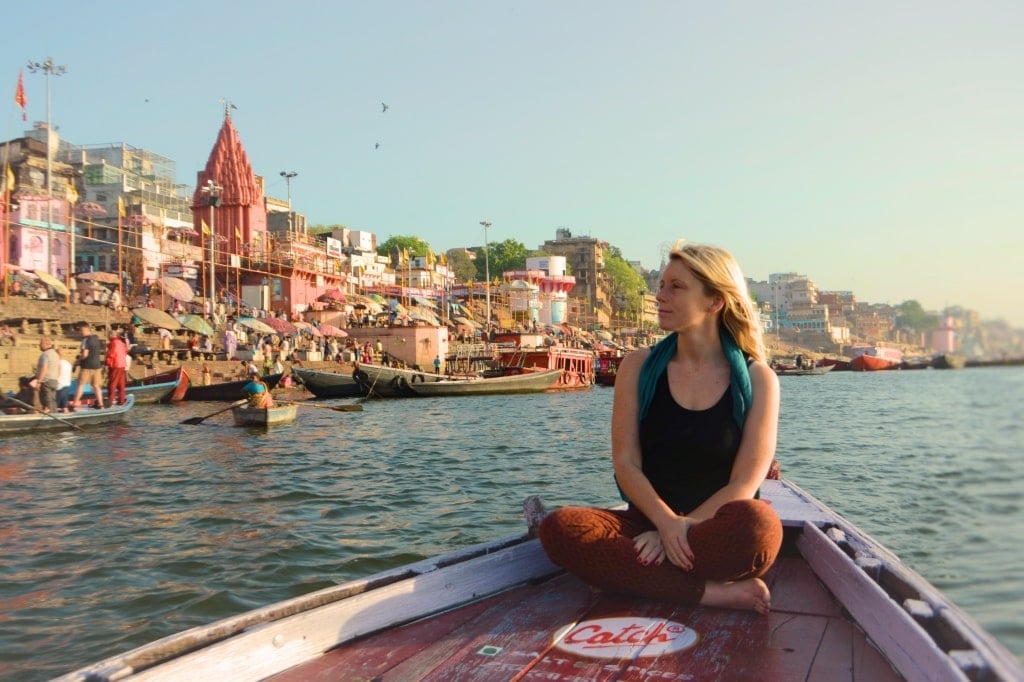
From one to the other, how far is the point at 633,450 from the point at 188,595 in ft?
12.0

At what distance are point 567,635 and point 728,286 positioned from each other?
4.27ft

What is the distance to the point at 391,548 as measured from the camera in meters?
6.70


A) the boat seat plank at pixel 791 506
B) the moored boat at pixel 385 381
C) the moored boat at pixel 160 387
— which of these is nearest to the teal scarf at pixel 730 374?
the boat seat plank at pixel 791 506

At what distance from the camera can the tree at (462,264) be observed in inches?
4193

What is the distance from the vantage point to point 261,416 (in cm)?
1742

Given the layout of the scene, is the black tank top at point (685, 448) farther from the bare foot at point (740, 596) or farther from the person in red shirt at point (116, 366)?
the person in red shirt at point (116, 366)

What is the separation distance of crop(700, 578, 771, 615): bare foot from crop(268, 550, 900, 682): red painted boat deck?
3cm

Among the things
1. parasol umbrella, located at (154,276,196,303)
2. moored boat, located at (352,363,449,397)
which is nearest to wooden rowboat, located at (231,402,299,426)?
moored boat, located at (352,363,449,397)

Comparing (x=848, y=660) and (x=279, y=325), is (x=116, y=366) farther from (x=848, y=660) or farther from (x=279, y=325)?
(x=279, y=325)

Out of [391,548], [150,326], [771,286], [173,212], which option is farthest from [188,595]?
[771,286]

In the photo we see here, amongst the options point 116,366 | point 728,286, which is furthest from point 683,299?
point 116,366

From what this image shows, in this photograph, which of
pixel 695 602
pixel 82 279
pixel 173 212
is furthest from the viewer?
pixel 173 212

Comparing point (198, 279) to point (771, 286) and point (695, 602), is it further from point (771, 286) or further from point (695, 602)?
point (771, 286)

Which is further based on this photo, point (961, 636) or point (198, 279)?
point (198, 279)
